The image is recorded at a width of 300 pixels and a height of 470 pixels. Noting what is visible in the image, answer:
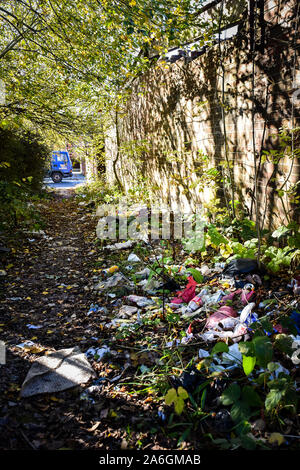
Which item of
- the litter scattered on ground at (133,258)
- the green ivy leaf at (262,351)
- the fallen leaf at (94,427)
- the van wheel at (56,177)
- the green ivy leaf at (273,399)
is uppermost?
the van wheel at (56,177)

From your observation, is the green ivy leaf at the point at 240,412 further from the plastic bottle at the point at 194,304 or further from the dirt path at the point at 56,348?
the plastic bottle at the point at 194,304

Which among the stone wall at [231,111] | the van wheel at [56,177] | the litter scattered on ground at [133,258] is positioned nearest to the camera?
the stone wall at [231,111]

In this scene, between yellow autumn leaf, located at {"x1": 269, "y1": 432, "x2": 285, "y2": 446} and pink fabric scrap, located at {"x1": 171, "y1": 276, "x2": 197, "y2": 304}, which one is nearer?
yellow autumn leaf, located at {"x1": 269, "y1": 432, "x2": 285, "y2": 446}

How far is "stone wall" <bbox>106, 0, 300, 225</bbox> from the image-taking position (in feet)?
9.63

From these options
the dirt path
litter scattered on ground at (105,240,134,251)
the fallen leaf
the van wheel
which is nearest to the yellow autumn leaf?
the dirt path

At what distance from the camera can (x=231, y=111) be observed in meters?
3.89

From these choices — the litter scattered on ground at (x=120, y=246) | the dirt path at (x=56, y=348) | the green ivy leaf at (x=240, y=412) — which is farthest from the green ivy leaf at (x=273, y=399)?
the litter scattered on ground at (x=120, y=246)

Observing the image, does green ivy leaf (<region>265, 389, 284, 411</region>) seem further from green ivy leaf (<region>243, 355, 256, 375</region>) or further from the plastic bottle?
the plastic bottle

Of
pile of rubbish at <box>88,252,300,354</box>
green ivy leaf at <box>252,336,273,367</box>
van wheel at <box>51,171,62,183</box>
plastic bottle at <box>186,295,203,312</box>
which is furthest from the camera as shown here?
van wheel at <box>51,171,62,183</box>

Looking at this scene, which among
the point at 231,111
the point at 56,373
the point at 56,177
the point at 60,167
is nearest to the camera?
the point at 56,373

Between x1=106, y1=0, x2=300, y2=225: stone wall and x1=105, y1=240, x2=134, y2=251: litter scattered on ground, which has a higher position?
x1=106, y1=0, x2=300, y2=225: stone wall

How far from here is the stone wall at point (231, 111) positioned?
2.94 meters

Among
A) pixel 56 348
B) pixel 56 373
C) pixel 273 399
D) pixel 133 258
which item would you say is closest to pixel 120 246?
pixel 133 258

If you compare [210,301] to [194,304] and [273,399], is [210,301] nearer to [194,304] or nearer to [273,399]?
[194,304]
